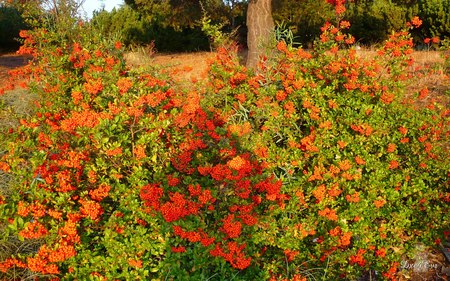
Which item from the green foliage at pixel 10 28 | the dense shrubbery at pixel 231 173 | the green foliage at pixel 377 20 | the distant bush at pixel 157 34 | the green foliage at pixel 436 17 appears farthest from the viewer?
the green foliage at pixel 10 28

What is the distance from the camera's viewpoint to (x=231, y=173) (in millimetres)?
3051

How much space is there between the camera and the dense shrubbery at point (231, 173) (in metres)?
2.92

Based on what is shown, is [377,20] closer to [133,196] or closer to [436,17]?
[436,17]

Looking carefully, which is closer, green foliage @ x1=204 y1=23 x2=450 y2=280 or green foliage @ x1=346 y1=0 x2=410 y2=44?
green foliage @ x1=204 y1=23 x2=450 y2=280

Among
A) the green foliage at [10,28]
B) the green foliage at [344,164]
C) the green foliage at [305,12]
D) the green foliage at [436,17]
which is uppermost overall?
the green foliage at [10,28]

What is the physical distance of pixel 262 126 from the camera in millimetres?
4289

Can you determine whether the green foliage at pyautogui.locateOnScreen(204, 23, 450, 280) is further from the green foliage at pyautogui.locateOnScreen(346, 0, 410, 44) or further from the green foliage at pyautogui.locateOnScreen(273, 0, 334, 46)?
the green foliage at pyautogui.locateOnScreen(273, 0, 334, 46)

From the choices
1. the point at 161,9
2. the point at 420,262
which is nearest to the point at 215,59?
the point at 420,262

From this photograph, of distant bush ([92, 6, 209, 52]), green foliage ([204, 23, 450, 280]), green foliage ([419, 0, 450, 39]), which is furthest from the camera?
distant bush ([92, 6, 209, 52])

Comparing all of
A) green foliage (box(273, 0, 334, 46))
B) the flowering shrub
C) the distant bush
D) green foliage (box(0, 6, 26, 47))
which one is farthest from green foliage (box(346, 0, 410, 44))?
green foliage (box(0, 6, 26, 47))

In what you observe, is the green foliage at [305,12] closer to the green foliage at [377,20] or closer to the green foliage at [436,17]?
the green foliage at [377,20]

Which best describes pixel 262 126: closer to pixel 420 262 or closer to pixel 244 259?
pixel 244 259

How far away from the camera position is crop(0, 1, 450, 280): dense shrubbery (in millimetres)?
2924

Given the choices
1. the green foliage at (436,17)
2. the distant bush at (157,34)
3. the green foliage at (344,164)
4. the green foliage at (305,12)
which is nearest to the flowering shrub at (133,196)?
the green foliage at (344,164)
